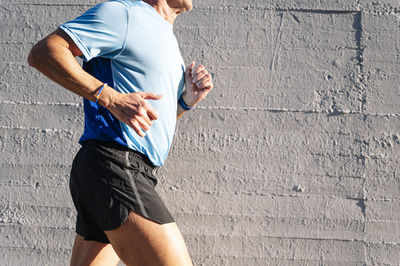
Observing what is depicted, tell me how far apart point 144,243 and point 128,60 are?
70cm

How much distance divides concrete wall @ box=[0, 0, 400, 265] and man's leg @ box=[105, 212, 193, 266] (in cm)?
86

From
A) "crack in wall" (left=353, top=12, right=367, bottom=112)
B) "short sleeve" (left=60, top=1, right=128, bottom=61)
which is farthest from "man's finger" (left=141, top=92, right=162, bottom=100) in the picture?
"crack in wall" (left=353, top=12, right=367, bottom=112)

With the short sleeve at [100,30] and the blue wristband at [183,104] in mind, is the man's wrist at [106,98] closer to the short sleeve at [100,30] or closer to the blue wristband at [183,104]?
the short sleeve at [100,30]

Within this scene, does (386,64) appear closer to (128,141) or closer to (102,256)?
(128,141)

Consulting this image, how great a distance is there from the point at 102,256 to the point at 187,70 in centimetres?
93

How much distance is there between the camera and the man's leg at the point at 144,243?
169cm

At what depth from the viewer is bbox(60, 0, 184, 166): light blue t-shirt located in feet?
5.52

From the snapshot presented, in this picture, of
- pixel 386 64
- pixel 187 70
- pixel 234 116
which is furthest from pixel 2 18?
pixel 386 64

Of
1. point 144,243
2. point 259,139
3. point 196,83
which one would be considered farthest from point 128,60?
point 259,139

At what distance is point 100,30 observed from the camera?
168 cm

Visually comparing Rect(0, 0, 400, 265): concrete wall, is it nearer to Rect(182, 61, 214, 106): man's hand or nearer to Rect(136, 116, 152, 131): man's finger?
Rect(182, 61, 214, 106): man's hand

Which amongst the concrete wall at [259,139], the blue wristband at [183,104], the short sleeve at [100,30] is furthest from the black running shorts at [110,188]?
the concrete wall at [259,139]

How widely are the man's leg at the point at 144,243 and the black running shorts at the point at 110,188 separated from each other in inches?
1.1

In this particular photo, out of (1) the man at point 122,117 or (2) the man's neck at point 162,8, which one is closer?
(1) the man at point 122,117
